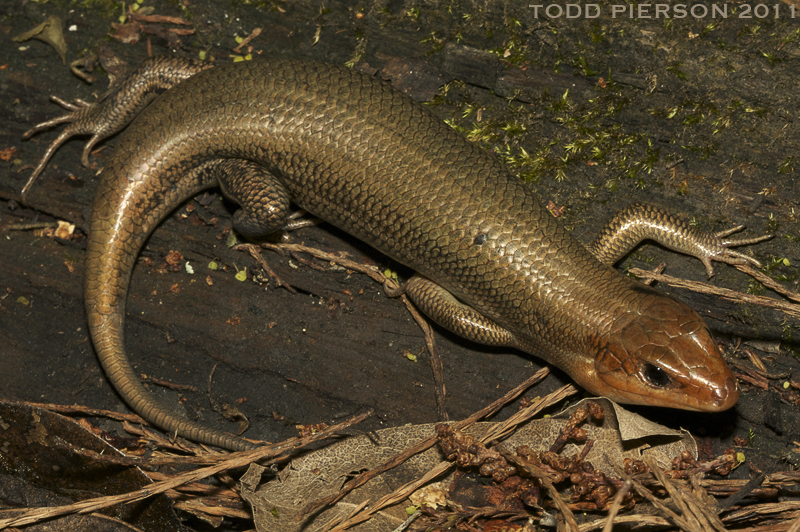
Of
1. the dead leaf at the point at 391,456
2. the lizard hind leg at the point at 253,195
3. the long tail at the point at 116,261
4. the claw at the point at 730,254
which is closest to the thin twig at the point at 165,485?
the dead leaf at the point at 391,456

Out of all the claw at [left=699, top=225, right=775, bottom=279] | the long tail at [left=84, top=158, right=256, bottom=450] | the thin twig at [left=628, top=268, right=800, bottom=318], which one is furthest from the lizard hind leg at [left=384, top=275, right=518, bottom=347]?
the long tail at [left=84, top=158, right=256, bottom=450]

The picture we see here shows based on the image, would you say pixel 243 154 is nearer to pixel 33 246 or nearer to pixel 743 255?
pixel 33 246

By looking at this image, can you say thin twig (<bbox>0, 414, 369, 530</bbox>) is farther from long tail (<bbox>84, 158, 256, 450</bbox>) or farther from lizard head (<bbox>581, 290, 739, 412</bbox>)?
lizard head (<bbox>581, 290, 739, 412</bbox>)

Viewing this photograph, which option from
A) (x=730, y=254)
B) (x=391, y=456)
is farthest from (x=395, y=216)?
Answer: (x=730, y=254)

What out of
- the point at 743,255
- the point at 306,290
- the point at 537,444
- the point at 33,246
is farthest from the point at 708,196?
the point at 33,246

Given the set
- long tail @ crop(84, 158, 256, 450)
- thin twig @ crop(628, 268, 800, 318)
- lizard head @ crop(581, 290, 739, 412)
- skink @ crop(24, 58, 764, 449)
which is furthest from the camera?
long tail @ crop(84, 158, 256, 450)
